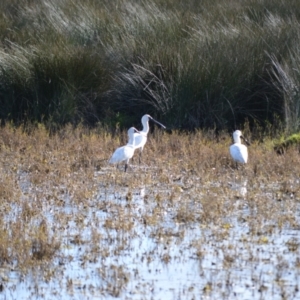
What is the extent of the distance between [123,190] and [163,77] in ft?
14.6

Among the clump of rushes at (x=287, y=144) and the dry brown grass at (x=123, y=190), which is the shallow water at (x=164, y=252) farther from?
the clump of rushes at (x=287, y=144)

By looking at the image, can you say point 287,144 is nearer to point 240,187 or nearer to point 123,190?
point 240,187

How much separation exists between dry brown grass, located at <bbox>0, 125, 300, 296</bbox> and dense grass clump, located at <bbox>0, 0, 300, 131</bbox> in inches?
32.9

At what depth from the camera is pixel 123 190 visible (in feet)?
30.1

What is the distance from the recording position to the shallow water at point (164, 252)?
569cm

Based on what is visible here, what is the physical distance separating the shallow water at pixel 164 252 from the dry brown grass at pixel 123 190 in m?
0.02

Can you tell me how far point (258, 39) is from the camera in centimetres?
1362

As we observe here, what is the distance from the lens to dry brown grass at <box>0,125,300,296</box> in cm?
679

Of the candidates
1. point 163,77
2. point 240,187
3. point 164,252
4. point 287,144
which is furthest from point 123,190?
point 163,77

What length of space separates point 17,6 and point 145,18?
4.96 meters

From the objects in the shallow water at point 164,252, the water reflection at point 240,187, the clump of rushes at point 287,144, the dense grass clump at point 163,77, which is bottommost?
the shallow water at point 164,252

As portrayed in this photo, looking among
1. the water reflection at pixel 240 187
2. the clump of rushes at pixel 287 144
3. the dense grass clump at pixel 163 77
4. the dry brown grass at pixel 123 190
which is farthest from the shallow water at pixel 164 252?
the dense grass clump at pixel 163 77

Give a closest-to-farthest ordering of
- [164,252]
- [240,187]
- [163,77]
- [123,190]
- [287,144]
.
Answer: [164,252]
[123,190]
[240,187]
[287,144]
[163,77]

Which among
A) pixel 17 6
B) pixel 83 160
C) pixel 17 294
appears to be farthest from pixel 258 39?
pixel 17 294
